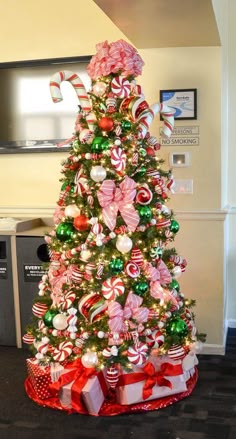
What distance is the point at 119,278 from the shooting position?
2.38 m

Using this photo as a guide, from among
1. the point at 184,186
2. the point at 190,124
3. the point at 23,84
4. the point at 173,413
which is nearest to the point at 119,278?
the point at 173,413

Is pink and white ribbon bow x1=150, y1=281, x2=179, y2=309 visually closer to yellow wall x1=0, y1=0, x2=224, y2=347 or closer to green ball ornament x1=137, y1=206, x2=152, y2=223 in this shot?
green ball ornament x1=137, y1=206, x2=152, y2=223

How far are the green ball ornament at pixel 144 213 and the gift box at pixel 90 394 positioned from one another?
823 millimetres

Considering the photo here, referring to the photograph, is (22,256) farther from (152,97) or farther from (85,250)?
(152,97)

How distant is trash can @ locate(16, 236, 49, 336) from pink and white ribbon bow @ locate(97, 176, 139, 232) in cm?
98

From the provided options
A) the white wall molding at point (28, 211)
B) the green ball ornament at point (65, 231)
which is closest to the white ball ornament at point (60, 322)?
the green ball ornament at point (65, 231)

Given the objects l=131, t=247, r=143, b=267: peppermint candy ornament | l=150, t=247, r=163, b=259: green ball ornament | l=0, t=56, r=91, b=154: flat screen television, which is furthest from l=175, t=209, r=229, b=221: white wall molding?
l=0, t=56, r=91, b=154: flat screen television

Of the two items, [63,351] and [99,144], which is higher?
[99,144]

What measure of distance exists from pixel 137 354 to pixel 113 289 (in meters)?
0.35

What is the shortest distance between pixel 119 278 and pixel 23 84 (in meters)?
1.85

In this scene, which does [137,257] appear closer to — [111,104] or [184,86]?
[111,104]

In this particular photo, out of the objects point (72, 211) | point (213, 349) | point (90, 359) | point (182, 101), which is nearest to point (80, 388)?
point (90, 359)

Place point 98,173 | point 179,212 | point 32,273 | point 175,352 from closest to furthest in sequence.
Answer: point 98,173 → point 175,352 → point 179,212 → point 32,273

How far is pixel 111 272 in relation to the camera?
2.37 meters
